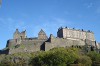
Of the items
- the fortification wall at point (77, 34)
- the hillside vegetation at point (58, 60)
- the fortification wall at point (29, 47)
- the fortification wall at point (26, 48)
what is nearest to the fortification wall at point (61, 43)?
the fortification wall at point (29, 47)

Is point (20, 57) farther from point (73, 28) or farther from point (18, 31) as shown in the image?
point (73, 28)

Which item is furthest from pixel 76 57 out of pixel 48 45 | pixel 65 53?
pixel 48 45

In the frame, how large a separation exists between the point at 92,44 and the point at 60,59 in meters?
28.7

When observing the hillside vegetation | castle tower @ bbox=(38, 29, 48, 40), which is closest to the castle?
castle tower @ bbox=(38, 29, 48, 40)

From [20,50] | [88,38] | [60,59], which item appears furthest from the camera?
[88,38]

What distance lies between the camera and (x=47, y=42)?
76.5m

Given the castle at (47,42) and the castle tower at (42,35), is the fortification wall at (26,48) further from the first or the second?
the castle tower at (42,35)

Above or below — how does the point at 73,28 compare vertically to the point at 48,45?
above

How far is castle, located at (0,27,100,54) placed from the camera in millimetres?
76162

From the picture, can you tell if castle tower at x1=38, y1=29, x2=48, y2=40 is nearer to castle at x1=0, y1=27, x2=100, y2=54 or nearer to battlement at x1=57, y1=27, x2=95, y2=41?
castle at x1=0, y1=27, x2=100, y2=54

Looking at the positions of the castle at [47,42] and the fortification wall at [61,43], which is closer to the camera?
the castle at [47,42]

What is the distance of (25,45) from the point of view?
7719 centimetres

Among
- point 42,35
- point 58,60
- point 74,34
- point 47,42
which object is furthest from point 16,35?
point 58,60

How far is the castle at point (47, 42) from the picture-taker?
250ft
